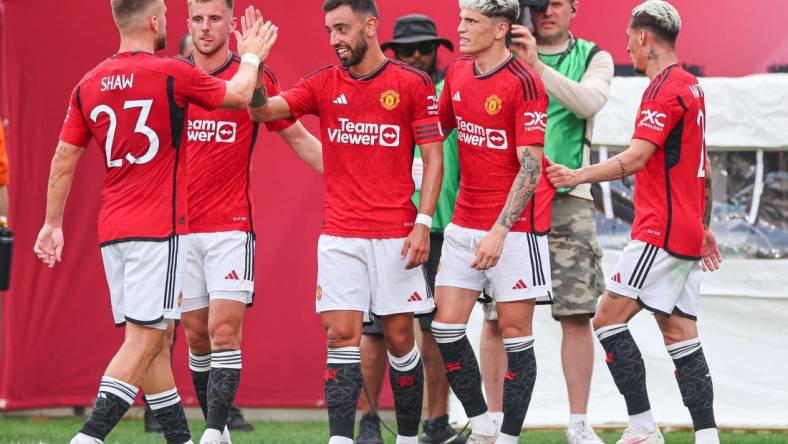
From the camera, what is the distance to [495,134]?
6699mm

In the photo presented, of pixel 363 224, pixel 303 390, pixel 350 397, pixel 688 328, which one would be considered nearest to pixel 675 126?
pixel 688 328

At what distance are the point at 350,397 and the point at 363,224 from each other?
87 centimetres

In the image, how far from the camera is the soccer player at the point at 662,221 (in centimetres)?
662

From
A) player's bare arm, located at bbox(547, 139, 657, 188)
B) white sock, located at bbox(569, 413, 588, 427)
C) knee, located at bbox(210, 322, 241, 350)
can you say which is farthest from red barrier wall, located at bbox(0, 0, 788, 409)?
player's bare arm, located at bbox(547, 139, 657, 188)

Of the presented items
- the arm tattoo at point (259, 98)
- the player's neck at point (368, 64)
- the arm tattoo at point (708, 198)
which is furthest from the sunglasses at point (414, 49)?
the arm tattoo at point (708, 198)

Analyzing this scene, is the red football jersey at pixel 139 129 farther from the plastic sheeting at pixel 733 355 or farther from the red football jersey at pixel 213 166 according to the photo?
the plastic sheeting at pixel 733 355

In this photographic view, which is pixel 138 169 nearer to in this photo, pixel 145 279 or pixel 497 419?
pixel 145 279

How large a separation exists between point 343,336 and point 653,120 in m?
1.92

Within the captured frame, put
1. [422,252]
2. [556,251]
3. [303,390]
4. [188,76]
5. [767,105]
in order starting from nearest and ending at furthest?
[188,76] → [422,252] → [556,251] → [767,105] → [303,390]

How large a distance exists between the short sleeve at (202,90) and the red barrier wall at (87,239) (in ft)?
11.2

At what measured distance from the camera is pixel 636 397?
695 cm

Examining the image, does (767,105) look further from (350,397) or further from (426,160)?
(350,397)

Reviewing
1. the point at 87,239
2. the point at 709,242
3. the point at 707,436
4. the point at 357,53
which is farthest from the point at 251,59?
the point at 87,239

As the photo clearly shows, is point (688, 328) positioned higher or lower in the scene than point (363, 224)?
lower
